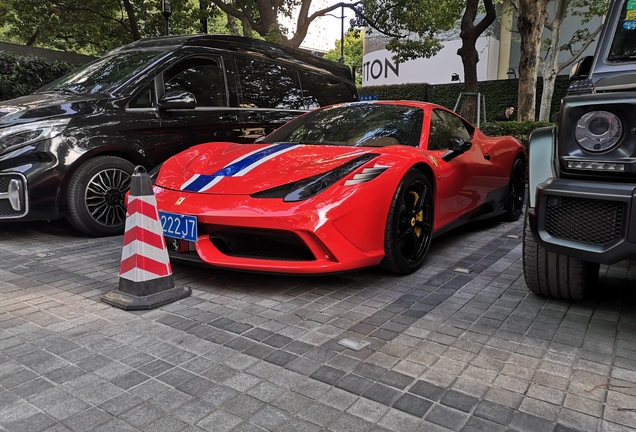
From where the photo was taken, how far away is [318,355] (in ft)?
7.61

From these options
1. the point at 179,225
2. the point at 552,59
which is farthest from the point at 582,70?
the point at 552,59

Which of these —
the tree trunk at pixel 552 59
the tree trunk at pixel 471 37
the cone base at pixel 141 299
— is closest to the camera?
the cone base at pixel 141 299

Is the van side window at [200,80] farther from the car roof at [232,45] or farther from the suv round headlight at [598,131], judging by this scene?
the suv round headlight at [598,131]

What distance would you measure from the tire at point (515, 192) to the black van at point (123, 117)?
2954mm

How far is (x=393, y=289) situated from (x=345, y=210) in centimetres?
71

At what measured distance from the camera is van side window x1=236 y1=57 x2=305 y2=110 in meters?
5.87

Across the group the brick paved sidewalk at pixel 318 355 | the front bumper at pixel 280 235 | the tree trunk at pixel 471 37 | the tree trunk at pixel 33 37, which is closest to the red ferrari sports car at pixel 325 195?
the front bumper at pixel 280 235

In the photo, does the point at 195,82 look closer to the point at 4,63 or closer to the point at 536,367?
the point at 536,367

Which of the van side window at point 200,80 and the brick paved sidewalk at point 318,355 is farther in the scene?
the van side window at point 200,80

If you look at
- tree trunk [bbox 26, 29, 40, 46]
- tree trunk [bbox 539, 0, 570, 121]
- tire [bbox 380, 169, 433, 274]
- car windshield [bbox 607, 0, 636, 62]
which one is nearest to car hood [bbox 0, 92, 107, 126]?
tire [bbox 380, 169, 433, 274]

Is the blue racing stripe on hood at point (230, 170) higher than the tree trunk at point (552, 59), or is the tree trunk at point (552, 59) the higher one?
the tree trunk at point (552, 59)

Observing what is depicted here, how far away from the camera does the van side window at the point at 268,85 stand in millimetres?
5871

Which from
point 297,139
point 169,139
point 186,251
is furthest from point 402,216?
point 169,139

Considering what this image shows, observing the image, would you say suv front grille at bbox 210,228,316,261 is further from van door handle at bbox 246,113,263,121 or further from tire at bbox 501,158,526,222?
tire at bbox 501,158,526,222
